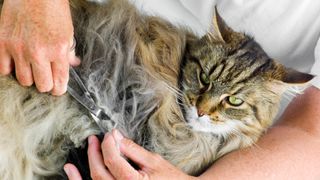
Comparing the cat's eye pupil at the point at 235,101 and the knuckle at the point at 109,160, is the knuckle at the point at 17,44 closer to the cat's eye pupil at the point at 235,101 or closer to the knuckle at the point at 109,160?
the knuckle at the point at 109,160

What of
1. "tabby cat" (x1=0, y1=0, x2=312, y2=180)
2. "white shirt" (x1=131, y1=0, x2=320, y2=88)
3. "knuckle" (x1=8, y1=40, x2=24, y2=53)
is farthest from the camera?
"white shirt" (x1=131, y1=0, x2=320, y2=88)

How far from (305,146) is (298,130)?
57 mm

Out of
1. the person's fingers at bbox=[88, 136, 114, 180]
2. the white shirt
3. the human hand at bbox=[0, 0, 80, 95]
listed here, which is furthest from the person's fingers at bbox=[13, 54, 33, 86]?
the white shirt

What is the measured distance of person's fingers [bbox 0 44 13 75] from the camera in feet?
3.70

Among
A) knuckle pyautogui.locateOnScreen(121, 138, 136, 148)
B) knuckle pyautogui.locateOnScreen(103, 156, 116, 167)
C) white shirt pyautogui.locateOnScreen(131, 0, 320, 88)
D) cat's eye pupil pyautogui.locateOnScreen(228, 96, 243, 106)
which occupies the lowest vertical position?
knuckle pyautogui.locateOnScreen(103, 156, 116, 167)

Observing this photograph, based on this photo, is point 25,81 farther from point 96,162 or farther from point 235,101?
point 235,101

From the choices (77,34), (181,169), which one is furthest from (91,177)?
(77,34)

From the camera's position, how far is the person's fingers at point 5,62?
44.4 inches

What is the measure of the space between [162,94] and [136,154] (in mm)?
158

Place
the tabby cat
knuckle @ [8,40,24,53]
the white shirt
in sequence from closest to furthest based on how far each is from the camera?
1. knuckle @ [8,40,24,53]
2. the tabby cat
3. the white shirt

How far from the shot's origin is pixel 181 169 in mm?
1265

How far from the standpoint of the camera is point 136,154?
1197 millimetres

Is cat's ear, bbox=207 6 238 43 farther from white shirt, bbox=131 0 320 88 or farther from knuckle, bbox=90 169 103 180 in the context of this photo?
knuckle, bbox=90 169 103 180

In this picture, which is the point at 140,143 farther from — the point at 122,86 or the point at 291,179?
the point at 291,179
